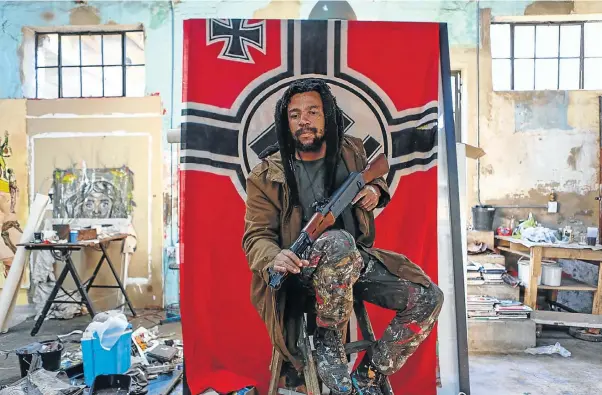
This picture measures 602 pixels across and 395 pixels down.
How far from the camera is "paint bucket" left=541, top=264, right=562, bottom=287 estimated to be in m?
4.41

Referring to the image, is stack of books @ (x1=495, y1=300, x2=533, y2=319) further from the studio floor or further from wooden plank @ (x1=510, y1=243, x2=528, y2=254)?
wooden plank @ (x1=510, y1=243, x2=528, y2=254)

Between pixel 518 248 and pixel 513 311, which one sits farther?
pixel 518 248

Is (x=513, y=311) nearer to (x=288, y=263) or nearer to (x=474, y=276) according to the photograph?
(x=474, y=276)

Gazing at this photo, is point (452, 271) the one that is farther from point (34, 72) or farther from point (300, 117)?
point (34, 72)

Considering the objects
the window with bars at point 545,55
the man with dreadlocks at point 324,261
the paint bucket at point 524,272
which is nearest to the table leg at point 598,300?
the paint bucket at point 524,272

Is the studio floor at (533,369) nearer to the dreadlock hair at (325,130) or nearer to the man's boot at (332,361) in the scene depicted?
the man's boot at (332,361)

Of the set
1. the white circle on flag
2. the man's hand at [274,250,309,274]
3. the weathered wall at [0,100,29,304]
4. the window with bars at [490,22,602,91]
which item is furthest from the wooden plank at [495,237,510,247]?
the weathered wall at [0,100,29,304]

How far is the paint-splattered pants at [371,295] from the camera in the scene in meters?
1.84

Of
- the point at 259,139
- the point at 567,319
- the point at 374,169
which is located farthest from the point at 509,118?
the point at 374,169

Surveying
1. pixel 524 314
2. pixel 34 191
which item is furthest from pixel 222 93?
pixel 34 191

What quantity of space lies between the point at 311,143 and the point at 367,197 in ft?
1.30

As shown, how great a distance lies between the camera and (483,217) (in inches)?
196

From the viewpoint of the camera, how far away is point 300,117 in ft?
7.16

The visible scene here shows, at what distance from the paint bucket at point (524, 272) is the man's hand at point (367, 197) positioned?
3.02 metres
